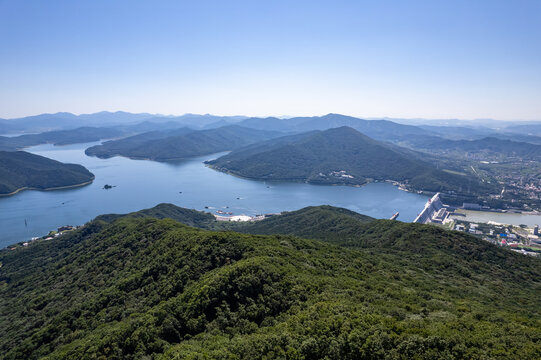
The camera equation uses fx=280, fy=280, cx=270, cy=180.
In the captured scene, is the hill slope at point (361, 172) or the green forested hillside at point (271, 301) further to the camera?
the hill slope at point (361, 172)

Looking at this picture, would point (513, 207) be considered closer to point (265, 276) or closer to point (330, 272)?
point (330, 272)

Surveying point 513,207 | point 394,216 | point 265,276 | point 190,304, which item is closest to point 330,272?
point 265,276

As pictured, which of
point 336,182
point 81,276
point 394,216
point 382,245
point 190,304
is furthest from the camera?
point 336,182

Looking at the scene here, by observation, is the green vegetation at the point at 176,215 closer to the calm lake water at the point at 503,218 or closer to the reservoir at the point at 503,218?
the reservoir at the point at 503,218

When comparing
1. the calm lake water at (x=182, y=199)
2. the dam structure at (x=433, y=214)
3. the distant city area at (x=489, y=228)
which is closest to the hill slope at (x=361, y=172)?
the calm lake water at (x=182, y=199)

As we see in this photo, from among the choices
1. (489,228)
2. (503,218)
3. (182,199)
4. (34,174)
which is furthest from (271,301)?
(34,174)

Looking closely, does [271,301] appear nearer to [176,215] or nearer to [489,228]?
[176,215]

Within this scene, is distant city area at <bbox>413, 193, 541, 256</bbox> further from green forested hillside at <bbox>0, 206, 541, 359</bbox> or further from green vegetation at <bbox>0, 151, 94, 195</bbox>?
green vegetation at <bbox>0, 151, 94, 195</bbox>
